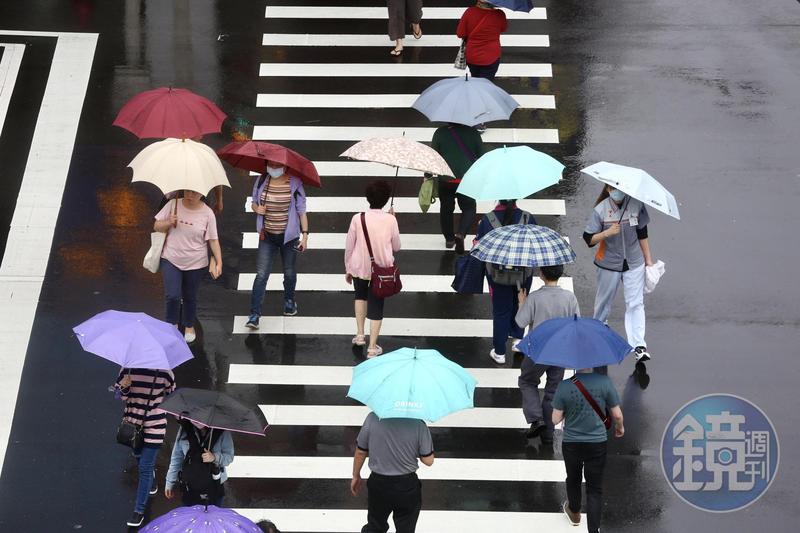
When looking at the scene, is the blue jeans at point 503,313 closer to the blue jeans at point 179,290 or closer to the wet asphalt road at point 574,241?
the wet asphalt road at point 574,241

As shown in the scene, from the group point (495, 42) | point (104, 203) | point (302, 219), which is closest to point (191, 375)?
point (302, 219)

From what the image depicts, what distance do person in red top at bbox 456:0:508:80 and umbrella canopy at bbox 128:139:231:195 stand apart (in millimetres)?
5235

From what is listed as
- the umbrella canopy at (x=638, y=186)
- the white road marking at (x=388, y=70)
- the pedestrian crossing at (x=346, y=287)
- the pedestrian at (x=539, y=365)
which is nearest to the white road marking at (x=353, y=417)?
the pedestrian crossing at (x=346, y=287)

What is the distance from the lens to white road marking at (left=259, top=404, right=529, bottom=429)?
1391 centimetres

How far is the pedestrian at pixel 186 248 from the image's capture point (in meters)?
14.2

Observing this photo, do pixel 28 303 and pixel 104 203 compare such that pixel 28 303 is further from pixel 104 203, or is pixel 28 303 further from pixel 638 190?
pixel 638 190

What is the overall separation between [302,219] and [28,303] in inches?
126

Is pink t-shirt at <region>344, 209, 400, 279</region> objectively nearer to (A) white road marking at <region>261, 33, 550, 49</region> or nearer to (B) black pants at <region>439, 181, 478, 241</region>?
(B) black pants at <region>439, 181, 478, 241</region>

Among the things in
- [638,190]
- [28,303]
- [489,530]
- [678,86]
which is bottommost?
[489,530]

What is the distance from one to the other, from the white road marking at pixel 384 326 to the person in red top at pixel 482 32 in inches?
172

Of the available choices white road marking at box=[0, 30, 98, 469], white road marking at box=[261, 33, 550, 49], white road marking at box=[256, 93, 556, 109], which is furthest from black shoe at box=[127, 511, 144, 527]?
white road marking at box=[261, 33, 550, 49]

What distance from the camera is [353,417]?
14.0 metres

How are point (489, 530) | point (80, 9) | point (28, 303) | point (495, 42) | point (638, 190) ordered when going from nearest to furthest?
point (489, 530), point (638, 190), point (28, 303), point (495, 42), point (80, 9)

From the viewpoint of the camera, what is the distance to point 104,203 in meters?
17.2
